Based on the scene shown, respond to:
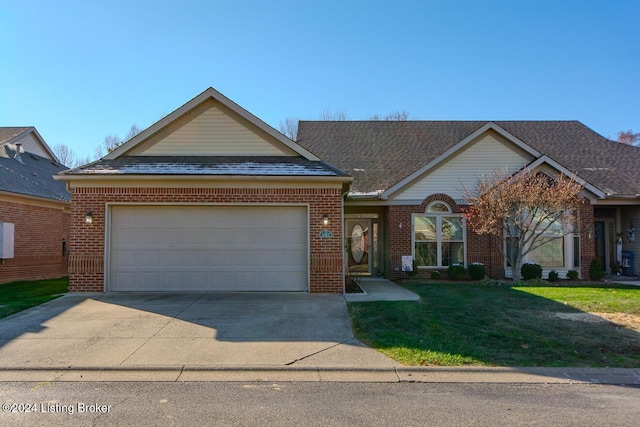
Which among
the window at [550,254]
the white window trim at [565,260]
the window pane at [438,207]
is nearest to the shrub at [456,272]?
the white window trim at [565,260]

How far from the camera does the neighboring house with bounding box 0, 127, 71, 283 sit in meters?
14.9

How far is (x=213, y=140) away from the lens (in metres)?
12.2

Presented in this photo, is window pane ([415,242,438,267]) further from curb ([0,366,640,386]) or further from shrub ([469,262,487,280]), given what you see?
curb ([0,366,640,386])

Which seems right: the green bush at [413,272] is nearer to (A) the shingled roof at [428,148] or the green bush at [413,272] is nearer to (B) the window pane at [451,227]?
(B) the window pane at [451,227]

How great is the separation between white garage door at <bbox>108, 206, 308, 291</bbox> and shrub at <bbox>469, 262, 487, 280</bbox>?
6311 millimetres

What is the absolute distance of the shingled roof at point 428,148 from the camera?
16.1 meters

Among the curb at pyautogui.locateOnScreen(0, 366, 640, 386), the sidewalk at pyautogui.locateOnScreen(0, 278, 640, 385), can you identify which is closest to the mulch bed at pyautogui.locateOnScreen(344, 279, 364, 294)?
the sidewalk at pyautogui.locateOnScreen(0, 278, 640, 385)

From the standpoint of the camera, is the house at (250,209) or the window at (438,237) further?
the window at (438,237)

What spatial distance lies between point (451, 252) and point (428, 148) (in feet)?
18.2

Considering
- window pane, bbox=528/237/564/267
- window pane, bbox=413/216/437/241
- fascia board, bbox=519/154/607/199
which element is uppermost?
fascia board, bbox=519/154/607/199

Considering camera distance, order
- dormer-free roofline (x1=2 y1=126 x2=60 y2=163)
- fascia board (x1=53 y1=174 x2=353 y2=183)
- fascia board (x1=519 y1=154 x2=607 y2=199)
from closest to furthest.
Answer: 1. fascia board (x1=53 y1=174 x2=353 y2=183)
2. fascia board (x1=519 y1=154 x2=607 y2=199)
3. dormer-free roofline (x1=2 y1=126 x2=60 y2=163)

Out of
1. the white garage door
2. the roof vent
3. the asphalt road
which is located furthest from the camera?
the roof vent

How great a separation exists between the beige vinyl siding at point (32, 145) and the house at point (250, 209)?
13928mm

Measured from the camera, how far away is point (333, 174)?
36.2ft
